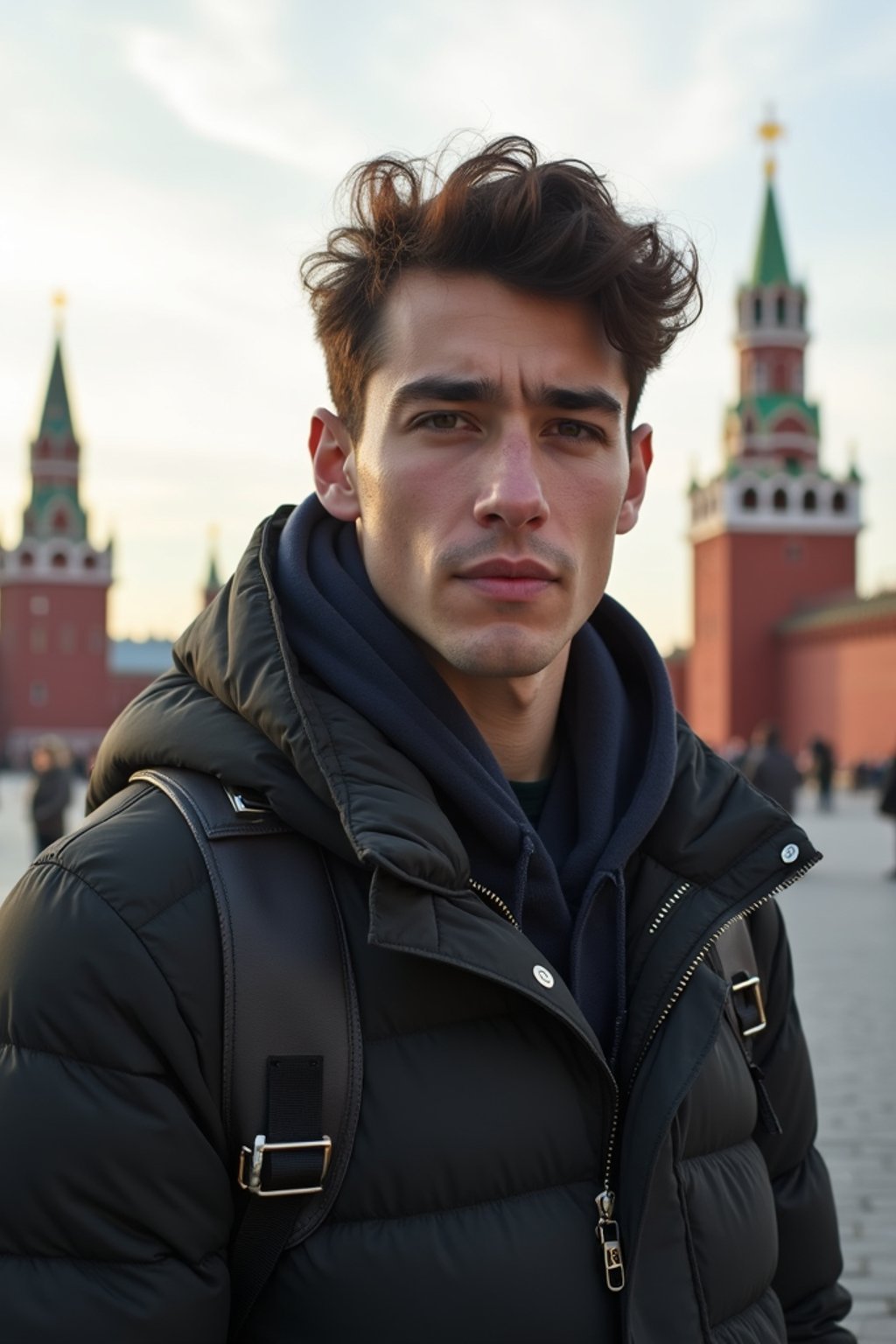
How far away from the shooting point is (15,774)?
50406 mm

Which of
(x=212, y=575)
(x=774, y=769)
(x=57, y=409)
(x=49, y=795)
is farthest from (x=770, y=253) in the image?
(x=49, y=795)

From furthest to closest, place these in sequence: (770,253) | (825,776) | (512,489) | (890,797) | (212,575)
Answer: (212,575) < (770,253) < (825,776) < (890,797) < (512,489)

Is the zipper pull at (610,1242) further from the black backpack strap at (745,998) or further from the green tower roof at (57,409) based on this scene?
the green tower roof at (57,409)

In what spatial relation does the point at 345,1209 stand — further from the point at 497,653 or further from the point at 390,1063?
the point at 497,653

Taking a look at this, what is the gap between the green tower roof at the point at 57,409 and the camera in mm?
57969

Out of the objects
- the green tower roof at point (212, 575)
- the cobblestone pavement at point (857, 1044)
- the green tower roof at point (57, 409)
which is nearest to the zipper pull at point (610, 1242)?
the cobblestone pavement at point (857, 1044)

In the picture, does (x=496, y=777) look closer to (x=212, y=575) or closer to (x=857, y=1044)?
(x=857, y=1044)

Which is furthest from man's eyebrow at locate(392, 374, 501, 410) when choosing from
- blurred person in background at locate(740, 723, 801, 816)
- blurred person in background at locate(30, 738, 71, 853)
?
blurred person in background at locate(740, 723, 801, 816)

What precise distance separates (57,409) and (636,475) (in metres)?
59.2

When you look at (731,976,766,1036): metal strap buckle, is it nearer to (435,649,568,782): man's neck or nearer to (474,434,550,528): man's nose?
(435,649,568,782): man's neck

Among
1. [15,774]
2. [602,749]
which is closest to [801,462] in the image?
[15,774]

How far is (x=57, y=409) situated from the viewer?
192 feet

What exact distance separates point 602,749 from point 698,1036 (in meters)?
0.34

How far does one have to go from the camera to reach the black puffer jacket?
4.00ft
